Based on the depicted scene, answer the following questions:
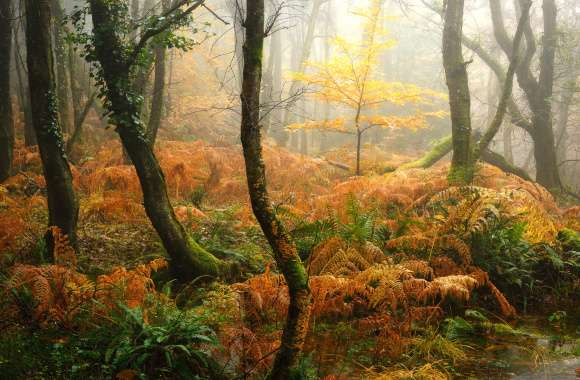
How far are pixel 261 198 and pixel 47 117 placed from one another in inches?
152

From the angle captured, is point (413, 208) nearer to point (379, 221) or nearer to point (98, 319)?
point (379, 221)

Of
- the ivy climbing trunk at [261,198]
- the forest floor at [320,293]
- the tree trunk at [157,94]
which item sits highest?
the tree trunk at [157,94]

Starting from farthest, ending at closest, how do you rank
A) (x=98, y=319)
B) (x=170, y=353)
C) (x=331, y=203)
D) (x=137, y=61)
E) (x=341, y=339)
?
(x=331, y=203) < (x=137, y=61) < (x=341, y=339) < (x=98, y=319) < (x=170, y=353)

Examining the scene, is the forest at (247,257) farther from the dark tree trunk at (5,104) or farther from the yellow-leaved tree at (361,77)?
the yellow-leaved tree at (361,77)

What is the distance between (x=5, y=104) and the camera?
28.7ft

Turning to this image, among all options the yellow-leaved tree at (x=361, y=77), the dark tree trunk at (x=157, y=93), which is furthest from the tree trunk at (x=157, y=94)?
the yellow-leaved tree at (x=361, y=77)

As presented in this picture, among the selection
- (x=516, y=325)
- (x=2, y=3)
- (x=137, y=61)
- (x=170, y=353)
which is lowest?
(x=516, y=325)

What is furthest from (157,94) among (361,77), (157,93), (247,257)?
(361,77)

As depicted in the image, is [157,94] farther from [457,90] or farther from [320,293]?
[320,293]

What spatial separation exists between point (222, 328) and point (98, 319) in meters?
1.17

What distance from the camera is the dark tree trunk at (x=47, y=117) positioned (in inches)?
219

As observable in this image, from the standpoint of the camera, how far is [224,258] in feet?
21.1

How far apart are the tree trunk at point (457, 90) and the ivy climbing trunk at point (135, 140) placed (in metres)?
5.29

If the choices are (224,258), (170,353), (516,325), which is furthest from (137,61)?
(516,325)
